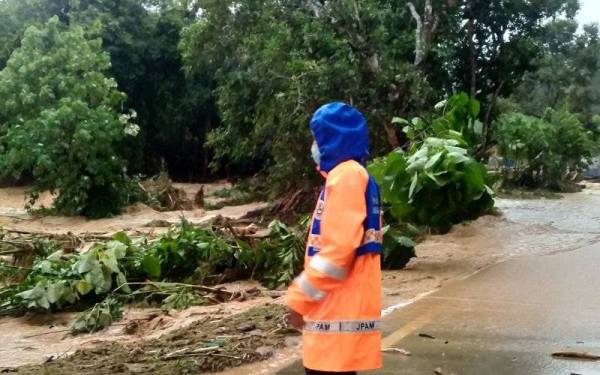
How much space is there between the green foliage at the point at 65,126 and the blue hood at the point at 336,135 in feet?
60.1

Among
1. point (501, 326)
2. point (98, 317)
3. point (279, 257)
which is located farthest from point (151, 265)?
point (501, 326)

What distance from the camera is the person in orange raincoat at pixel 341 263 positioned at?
307 centimetres

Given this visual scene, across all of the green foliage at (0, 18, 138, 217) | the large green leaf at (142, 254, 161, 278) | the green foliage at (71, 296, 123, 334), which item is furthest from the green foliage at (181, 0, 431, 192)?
the green foliage at (71, 296, 123, 334)

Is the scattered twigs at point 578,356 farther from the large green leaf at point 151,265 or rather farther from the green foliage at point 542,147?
the green foliage at point 542,147

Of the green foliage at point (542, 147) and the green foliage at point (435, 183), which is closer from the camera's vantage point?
the green foliage at point (435, 183)

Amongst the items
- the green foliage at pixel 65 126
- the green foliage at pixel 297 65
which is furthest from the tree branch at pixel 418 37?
the green foliage at pixel 65 126

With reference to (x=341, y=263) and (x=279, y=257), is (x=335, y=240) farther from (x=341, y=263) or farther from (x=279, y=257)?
(x=279, y=257)

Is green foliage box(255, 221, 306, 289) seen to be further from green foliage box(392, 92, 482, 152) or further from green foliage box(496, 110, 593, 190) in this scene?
green foliage box(496, 110, 593, 190)

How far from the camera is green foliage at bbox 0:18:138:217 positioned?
20.9 metres

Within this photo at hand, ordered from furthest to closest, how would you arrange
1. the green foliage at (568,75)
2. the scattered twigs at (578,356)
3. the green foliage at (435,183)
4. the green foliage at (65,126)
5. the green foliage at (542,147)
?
1. the green foliage at (568,75)
2. the green foliage at (542,147)
3. the green foliage at (65,126)
4. the green foliage at (435,183)
5. the scattered twigs at (578,356)

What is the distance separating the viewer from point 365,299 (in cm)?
324

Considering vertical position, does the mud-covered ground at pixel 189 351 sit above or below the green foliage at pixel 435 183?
below

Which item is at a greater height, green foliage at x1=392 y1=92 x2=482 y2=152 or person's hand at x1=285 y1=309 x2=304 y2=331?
green foliage at x1=392 y1=92 x2=482 y2=152

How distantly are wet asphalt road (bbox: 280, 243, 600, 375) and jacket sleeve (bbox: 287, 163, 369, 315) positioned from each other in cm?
247
